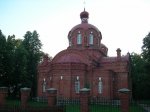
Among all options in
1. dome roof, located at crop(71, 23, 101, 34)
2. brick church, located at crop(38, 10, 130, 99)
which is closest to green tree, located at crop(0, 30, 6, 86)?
brick church, located at crop(38, 10, 130, 99)

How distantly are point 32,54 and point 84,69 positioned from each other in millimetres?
16301

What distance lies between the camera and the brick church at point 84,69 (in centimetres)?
2759

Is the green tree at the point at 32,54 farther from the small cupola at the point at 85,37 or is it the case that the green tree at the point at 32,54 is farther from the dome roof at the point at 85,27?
the dome roof at the point at 85,27

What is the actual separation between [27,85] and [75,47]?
10564mm

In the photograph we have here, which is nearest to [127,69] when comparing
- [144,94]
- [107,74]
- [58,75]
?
[107,74]

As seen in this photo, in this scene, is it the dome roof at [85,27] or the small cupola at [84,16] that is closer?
the dome roof at [85,27]

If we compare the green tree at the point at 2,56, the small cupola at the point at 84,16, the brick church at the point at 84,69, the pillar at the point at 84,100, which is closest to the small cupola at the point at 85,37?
the brick church at the point at 84,69

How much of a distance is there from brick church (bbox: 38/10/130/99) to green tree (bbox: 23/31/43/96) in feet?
30.6

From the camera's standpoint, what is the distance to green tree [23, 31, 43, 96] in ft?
134

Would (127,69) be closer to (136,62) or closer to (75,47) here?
(75,47)

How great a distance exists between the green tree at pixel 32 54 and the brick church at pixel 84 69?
9.32 metres

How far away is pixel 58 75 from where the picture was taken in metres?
27.7

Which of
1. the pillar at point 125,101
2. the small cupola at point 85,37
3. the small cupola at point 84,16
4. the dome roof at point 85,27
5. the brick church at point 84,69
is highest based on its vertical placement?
the small cupola at point 84,16

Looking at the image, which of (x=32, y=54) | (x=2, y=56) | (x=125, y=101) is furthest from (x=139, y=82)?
(x=125, y=101)
